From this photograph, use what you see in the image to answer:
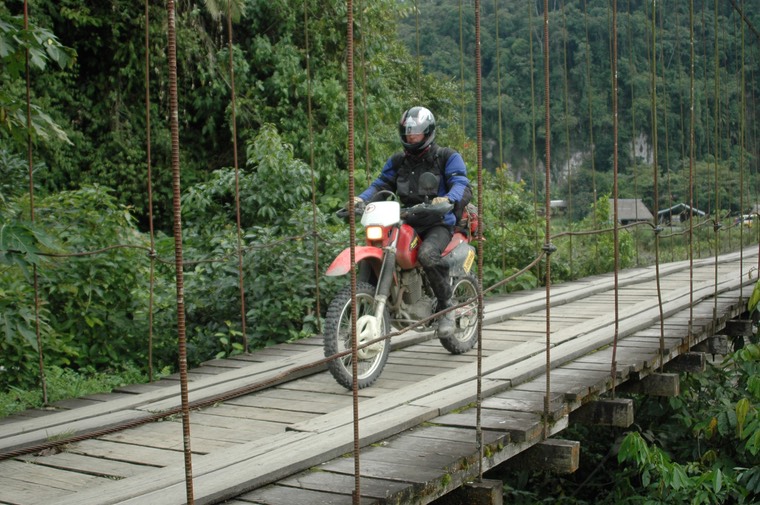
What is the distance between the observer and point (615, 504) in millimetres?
5328

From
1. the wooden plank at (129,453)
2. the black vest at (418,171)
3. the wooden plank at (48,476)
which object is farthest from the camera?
the black vest at (418,171)

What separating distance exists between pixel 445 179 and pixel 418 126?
0.84 feet

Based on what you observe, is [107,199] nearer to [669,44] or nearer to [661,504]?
[661,504]

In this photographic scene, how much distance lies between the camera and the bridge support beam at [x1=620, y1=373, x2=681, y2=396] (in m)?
4.07

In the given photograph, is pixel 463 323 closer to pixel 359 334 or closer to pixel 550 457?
pixel 359 334

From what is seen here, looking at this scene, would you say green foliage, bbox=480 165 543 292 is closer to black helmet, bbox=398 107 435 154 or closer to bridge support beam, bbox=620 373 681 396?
bridge support beam, bbox=620 373 681 396

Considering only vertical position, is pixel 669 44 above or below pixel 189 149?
above

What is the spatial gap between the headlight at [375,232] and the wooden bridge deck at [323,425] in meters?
0.56

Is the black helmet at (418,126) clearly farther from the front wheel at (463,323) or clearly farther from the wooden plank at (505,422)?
the wooden plank at (505,422)

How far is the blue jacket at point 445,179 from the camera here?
378cm

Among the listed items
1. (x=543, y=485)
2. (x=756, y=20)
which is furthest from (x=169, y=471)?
(x=756, y=20)

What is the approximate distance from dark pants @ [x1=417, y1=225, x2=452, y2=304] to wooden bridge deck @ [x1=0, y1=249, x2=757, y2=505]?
32 cm

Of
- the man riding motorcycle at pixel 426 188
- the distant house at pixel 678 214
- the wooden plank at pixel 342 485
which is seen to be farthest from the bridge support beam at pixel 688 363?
the wooden plank at pixel 342 485

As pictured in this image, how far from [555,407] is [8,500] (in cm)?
167
